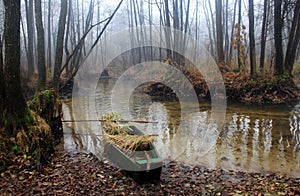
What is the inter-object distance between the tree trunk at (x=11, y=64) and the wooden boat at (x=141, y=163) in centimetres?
209

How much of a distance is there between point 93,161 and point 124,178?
3.67 feet

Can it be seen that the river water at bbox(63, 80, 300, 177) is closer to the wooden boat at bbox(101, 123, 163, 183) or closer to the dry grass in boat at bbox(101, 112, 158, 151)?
the dry grass in boat at bbox(101, 112, 158, 151)

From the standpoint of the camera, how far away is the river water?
5309 millimetres

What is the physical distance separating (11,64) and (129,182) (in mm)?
3129

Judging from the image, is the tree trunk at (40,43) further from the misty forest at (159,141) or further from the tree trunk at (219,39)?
the tree trunk at (219,39)

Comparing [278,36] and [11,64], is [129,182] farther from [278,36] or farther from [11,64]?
[278,36]

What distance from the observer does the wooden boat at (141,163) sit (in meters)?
4.10

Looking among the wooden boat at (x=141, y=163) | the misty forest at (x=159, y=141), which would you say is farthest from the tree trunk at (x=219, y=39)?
the wooden boat at (x=141, y=163)

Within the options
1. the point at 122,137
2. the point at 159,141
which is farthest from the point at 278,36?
the point at 122,137

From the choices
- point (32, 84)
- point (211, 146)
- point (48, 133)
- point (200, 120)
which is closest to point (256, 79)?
point (200, 120)

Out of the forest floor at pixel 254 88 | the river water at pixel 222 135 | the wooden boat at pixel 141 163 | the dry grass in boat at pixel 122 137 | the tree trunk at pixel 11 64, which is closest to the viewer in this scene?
the wooden boat at pixel 141 163

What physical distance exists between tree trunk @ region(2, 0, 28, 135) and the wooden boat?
2.09 metres

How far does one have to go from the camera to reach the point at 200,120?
8719 mm

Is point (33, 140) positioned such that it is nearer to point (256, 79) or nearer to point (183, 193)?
point (183, 193)
